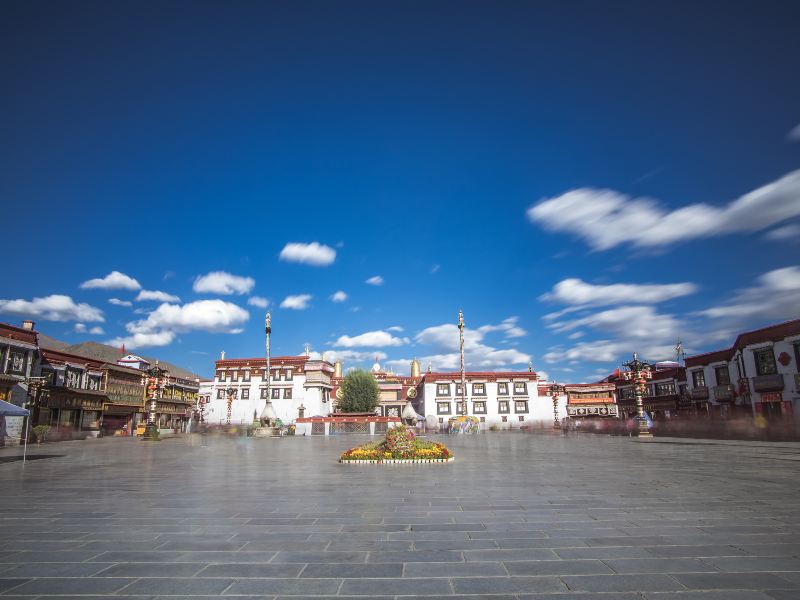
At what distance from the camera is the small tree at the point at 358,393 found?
223 ft

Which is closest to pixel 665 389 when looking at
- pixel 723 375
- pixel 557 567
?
pixel 723 375

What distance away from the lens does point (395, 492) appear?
419 inches

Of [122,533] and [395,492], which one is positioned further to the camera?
[395,492]

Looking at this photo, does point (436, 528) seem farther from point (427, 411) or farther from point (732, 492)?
point (427, 411)

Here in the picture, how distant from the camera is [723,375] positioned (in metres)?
43.9

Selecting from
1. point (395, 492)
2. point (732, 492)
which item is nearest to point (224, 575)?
point (395, 492)

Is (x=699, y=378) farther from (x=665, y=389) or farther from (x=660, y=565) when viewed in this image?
(x=660, y=565)

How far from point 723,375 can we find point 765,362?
6997 millimetres

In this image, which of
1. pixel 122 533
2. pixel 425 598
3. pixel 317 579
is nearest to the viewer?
pixel 425 598

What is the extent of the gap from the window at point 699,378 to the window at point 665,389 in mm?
5657

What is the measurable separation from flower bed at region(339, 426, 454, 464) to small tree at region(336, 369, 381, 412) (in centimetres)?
5006

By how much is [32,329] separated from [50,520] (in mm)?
42031

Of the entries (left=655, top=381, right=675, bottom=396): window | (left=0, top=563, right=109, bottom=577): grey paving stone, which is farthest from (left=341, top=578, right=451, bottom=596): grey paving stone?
(left=655, top=381, right=675, bottom=396): window

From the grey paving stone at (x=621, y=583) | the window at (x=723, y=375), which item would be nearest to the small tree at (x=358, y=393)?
the window at (x=723, y=375)
